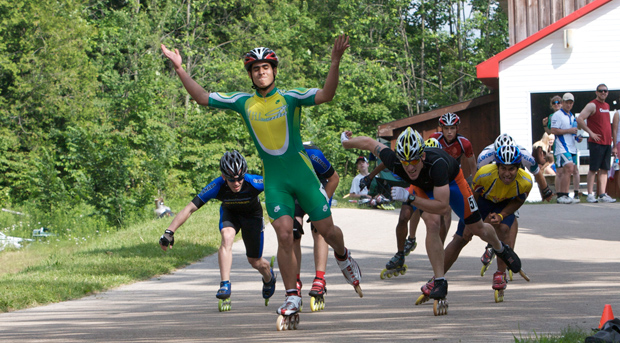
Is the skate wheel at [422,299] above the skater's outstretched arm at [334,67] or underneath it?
underneath

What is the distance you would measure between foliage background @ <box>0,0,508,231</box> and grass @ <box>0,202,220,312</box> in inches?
268

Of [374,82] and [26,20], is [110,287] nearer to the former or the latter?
[26,20]

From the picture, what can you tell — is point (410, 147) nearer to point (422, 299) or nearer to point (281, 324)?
point (422, 299)

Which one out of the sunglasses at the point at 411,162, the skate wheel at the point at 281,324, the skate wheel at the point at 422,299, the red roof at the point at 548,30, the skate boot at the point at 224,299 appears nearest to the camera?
the skate wheel at the point at 281,324

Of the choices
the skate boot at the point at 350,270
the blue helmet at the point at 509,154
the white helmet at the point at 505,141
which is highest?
the white helmet at the point at 505,141

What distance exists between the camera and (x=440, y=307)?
22.3ft

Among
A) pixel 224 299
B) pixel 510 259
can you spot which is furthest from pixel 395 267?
pixel 224 299

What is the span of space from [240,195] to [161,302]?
5.21ft

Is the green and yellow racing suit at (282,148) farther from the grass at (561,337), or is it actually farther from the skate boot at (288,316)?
the grass at (561,337)

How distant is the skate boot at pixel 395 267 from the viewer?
33.1 feet

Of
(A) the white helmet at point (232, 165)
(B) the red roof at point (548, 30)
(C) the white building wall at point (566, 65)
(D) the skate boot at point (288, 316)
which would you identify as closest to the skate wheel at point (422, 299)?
(D) the skate boot at point (288, 316)

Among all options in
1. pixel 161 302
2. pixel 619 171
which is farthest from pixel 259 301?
pixel 619 171

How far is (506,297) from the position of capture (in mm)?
7926

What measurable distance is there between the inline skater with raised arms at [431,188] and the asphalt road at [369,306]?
0.50 metres
